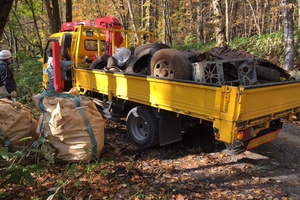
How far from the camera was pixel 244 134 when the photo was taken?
350cm

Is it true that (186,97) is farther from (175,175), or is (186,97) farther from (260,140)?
(260,140)

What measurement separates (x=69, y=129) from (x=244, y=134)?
95.4 inches

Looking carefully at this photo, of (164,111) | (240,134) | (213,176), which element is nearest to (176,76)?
(164,111)

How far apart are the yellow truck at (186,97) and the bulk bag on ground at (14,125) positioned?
167cm

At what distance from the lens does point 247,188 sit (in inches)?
138

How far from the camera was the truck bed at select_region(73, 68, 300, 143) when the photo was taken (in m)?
3.30

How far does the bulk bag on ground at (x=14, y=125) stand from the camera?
150 inches

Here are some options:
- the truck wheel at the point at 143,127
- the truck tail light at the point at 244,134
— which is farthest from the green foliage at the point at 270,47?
the truck tail light at the point at 244,134

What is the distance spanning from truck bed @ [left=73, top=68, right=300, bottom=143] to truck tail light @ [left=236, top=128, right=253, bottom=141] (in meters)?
0.07

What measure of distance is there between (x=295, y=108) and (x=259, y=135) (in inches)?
37.4

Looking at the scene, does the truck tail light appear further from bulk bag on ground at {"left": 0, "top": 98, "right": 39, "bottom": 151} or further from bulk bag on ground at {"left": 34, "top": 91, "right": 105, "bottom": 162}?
bulk bag on ground at {"left": 0, "top": 98, "right": 39, "bottom": 151}

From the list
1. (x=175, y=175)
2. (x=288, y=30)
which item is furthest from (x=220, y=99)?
(x=288, y=30)

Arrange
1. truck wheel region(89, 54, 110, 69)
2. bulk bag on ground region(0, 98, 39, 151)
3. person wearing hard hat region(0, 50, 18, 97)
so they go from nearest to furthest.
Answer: bulk bag on ground region(0, 98, 39, 151)
person wearing hard hat region(0, 50, 18, 97)
truck wheel region(89, 54, 110, 69)

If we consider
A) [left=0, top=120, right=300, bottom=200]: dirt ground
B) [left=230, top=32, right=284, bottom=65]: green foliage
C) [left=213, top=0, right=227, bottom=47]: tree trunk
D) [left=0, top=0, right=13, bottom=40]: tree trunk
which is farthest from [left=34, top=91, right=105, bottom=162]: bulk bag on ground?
[left=230, top=32, right=284, bottom=65]: green foliage
